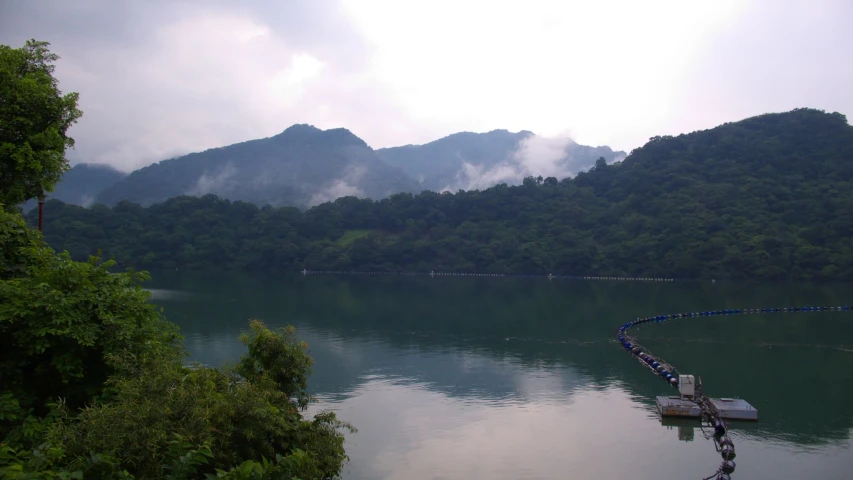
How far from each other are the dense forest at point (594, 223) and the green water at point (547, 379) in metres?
19.1

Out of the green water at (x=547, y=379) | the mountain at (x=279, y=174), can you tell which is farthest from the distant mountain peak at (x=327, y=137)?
the green water at (x=547, y=379)

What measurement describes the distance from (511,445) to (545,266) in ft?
200

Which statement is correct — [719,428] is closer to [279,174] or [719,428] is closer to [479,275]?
[479,275]

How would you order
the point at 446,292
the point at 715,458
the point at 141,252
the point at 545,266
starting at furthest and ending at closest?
the point at 141,252
the point at 545,266
the point at 446,292
the point at 715,458

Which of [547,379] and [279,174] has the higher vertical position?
[279,174]

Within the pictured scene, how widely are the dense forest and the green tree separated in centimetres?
6302

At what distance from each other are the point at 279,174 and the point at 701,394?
159004 millimetres

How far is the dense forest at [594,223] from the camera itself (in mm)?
67062

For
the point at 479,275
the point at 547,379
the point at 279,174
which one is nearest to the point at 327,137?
the point at 279,174

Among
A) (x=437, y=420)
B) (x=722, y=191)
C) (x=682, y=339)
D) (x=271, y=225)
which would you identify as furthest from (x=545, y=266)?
(x=437, y=420)

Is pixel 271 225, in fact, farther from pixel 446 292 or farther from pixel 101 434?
pixel 101 434

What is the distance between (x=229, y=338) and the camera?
29453mm

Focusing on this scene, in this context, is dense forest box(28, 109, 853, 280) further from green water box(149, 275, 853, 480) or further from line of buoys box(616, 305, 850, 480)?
line of buoys box(616, 305, 850, 480)

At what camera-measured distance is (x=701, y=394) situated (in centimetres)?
1850
